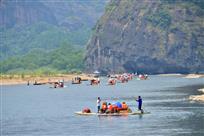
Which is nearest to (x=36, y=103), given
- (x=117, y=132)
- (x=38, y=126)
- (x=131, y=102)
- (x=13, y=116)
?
(x=131, y=102)

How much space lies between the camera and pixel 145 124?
90.2m

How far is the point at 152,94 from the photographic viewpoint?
147250 millimetres

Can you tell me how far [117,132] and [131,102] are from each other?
141ft

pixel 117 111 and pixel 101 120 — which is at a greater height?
pixel 117 111

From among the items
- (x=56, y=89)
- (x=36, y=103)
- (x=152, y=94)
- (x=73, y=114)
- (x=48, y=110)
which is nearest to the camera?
(x=73, y=114)

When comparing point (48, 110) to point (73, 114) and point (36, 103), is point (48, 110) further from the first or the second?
point (36, 103)

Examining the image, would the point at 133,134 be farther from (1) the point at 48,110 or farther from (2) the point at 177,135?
(1) the point at 48,110

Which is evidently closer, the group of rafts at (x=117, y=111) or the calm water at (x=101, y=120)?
the calm water at (x=101, y=120)

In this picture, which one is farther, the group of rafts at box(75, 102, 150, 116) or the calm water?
the group of rafts at box(75, 102, 150, 116)

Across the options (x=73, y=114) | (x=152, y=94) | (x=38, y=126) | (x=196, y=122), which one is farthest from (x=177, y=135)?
(x=152, y=94)

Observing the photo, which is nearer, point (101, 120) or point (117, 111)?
point (101, 120)

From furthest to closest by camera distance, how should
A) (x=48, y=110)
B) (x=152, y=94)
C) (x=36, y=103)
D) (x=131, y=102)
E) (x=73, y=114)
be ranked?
(x=152, y=94), (x=36, y=103), (x=131, y=102), (x=48, y=110), (x=73, y=114)

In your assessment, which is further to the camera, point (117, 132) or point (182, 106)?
point (182, 106)

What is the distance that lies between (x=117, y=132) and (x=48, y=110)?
33745 mm
